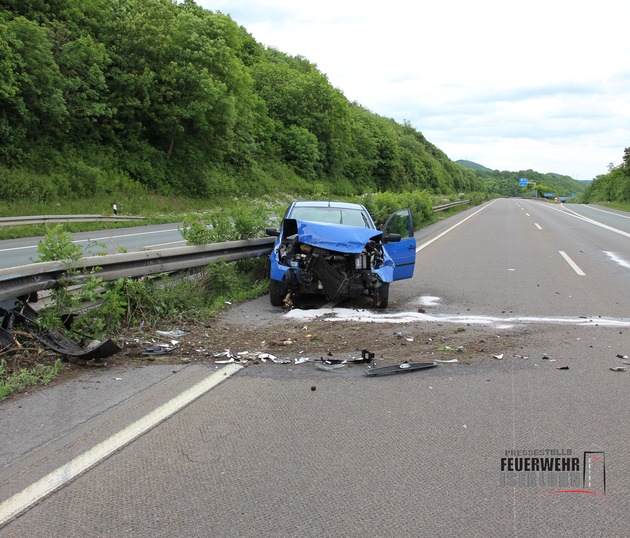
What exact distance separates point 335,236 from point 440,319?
1.94m

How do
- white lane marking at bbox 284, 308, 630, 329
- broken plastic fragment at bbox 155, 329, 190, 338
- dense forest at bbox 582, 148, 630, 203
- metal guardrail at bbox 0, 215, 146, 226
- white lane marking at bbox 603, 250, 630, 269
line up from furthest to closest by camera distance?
dense forest at bbox 582, 148, 630, 203, metal guardrail at bbox 0, 215, 146, 226, white lane marking at bbox 603, 250, 630, 269, white lane marking at bbox 284, 308, 630, 329, broken plastic fragment at bbox 155, 329, 190, 338

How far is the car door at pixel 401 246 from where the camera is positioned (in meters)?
9.85

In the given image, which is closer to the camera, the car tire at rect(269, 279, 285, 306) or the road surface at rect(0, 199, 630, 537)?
the road surface at rect(0, 199, 630, 537)

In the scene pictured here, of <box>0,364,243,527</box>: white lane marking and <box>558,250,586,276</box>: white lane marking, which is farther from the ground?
<box>0,364,243,527</box>: white lane marking

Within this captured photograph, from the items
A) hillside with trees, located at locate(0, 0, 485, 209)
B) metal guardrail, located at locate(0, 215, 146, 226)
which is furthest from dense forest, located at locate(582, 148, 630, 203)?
metal guardrail, located at locate(0, 215, 146, 226)

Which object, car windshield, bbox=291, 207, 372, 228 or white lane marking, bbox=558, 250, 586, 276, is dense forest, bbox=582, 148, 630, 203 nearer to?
white lane marking, bbox=558, 250, 586, 276

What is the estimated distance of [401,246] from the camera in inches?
393

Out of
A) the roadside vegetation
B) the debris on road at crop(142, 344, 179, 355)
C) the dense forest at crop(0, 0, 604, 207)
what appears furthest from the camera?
the dense forest at crop(0, 0, 604, 207)

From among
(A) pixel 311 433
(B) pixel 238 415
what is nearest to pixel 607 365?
(A) pixel 311 433

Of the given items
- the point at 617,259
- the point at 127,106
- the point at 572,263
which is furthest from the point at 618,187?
the point at 572,263

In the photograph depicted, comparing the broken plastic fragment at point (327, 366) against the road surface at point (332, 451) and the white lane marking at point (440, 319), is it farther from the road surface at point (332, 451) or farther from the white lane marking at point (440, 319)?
the white lane marking at point (440, 319)

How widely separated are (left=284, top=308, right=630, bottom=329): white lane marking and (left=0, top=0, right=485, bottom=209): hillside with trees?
20.9m

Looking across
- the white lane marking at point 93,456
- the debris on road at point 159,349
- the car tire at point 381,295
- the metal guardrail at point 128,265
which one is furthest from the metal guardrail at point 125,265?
the car tire at point 381,295

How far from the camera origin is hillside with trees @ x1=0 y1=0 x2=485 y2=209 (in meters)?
27.0
